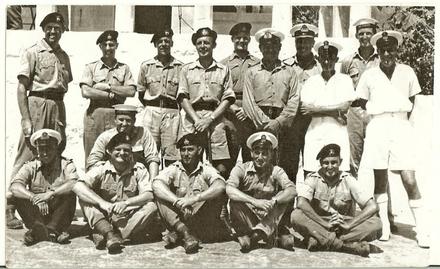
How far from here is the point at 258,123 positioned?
647 centimetres

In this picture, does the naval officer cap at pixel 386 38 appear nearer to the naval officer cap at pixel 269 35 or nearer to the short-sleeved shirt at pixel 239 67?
the naval officer cap at pixel 269 35

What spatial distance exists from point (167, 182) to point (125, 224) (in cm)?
55

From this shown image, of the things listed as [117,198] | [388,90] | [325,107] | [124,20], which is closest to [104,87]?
[117,198]

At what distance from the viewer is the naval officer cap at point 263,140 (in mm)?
6312

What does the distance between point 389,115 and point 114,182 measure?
279 centimetres

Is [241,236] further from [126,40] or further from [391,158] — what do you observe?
[126,40]

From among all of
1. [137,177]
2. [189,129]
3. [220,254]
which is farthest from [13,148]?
[220,254]

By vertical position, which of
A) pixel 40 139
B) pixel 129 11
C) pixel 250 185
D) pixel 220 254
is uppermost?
pixel 129 11

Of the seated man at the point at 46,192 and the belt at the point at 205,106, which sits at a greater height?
the belt at the point at 205,106

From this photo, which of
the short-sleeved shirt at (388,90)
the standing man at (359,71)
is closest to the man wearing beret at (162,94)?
the standing man at (359,71)

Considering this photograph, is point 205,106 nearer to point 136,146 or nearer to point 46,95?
point 136,146

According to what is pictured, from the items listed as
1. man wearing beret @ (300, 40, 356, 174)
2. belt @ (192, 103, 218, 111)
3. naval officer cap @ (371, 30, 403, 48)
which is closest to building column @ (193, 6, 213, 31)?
belt @ (192, 103, 218, 111)

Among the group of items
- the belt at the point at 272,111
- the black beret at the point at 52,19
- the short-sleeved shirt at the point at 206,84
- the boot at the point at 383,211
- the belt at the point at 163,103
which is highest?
the black beret at the point at 52,19

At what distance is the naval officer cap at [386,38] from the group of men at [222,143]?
0.01 metres
